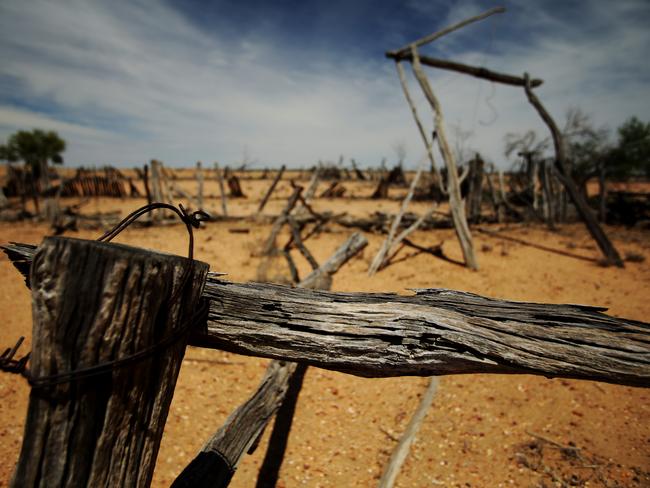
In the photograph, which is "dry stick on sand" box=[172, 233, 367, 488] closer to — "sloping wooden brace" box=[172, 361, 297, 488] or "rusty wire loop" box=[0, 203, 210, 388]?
"sloping wooden brace" box=[172, 361, 297, 488]

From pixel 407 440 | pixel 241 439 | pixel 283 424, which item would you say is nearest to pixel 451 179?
pixel 407 440

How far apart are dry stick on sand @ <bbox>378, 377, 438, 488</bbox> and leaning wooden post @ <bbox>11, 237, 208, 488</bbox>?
6.91 feet

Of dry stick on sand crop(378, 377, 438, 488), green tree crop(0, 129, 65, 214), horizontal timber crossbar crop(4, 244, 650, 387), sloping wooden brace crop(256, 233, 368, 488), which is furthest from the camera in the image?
green tree crop(0, 129, 65, 214)

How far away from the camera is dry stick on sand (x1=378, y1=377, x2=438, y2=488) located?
2.43 meters

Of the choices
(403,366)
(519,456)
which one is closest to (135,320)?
(403,366)

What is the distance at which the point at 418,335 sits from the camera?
3.67 feet

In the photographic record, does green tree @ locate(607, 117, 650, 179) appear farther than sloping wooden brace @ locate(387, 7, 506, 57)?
Yes

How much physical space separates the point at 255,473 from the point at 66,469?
7.36 ft

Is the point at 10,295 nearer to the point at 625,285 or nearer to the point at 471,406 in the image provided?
the point at 471,406

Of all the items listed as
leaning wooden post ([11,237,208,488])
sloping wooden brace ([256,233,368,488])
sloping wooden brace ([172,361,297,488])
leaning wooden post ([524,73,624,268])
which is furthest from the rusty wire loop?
leaning wooden post ([524,73,624,268])

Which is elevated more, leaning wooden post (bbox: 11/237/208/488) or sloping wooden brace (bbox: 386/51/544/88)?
sloping wooden brace (bbox: 386/51/544/88)

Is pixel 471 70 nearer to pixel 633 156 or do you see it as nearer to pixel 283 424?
pixel 283 424

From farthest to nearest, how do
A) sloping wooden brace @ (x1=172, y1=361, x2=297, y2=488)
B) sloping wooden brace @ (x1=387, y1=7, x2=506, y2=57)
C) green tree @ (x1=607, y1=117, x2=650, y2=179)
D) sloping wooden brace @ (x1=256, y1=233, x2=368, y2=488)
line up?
1. green tree @ (x1=607, y1=117, x2=650, y2=179)
2. sloping wooden brace @ (x1=387, y1=7, x2=506, y2=57)
3. sloping wooden brace @ (x1=256, y1=233, x2=368, y2=488)
4. sloping wooden brace @ (x1=172, y1=361, x2=297, y2=488)

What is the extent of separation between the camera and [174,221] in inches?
434
